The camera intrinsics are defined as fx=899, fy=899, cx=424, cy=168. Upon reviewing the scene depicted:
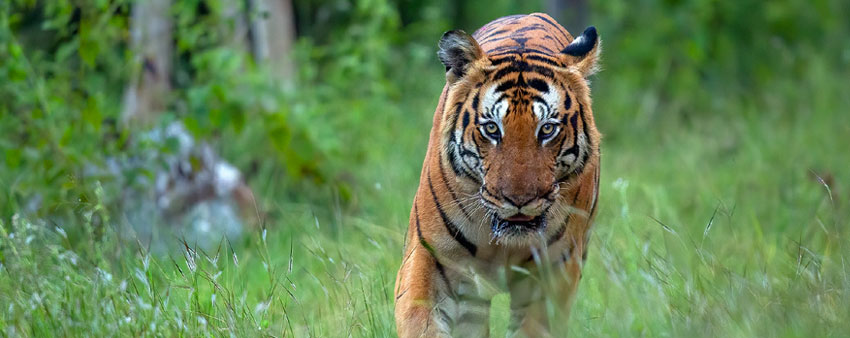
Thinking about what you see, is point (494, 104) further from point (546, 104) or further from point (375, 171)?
point (375, 171)

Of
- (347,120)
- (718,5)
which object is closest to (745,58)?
(718,5)

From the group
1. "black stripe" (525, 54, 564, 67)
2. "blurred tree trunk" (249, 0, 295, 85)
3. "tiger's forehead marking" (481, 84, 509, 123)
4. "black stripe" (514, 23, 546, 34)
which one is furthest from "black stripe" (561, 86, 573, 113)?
"blurred tree trunk" (249, 0, 295, 85)

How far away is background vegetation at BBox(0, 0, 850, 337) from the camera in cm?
300

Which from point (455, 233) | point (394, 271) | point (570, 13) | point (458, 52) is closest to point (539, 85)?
point (458, 52)

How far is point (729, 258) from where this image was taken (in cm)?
405

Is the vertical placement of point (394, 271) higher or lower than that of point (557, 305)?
lower

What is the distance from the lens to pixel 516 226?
298 centimetres

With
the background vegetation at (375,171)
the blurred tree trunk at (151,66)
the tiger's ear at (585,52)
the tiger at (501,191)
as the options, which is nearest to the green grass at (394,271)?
the background vegetation at (375,171)

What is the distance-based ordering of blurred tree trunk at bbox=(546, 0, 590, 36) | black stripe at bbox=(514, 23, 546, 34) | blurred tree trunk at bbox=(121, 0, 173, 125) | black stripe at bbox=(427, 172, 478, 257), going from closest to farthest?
1. black stripe at bbox=(427, 172, 478, 257)
2. black stripe at bbox=(514, 23, 546, 34)
3. blurred tree trunk at bbox=(121, 0, 173, 125)
4. blurred tree trunk at bbox=(546, 0, 590, 36)

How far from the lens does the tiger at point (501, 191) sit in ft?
9.74

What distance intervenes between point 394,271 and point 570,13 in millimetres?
3655

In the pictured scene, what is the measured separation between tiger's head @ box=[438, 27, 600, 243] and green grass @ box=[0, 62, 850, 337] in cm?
33

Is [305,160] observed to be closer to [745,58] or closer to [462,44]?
[462,44]

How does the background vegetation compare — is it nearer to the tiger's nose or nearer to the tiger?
the tiger
